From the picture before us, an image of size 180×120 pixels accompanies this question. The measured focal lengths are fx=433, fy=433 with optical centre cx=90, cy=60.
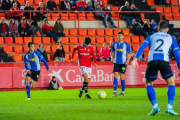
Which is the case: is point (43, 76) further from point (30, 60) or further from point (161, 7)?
point (161, 7)

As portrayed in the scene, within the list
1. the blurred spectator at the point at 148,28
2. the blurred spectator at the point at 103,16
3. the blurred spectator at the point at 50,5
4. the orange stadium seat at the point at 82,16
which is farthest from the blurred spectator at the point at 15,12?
the blurred spectator at the point at 148,28

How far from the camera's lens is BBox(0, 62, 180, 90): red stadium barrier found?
20031 mm

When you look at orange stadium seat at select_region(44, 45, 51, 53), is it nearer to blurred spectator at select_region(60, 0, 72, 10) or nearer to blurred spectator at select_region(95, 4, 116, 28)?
blurred spectator at select_region(60, 0, 72, 10)

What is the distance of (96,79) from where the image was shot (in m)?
20.9

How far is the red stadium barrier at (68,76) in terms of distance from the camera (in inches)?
789

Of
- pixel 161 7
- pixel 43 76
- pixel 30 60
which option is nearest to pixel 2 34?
pixel 43 76

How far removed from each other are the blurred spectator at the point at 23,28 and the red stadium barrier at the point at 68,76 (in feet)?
11.2

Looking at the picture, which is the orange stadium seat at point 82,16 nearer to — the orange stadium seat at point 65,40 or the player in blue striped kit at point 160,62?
the orange stadium seat at point 65,40

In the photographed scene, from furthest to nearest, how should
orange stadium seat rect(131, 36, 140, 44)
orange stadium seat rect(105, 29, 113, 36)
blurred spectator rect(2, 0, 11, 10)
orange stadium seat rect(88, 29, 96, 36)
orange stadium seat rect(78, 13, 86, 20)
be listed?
orange stadium seat rect(78, 13, 86, 20), orange stadium seat rect(105, 29, 113, 36), orange stadium seat rect(131, 36, 140, 44), orange stadium seat rect(88, 29, 96, 36), blurred spectator rect(2, 0, 11, 10)

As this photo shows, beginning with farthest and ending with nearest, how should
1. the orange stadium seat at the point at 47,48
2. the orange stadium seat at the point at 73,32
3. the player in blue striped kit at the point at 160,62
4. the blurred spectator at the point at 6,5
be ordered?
1. the orange stadium seat at the point at 73,32
2. the blurred spectator at the point at 6,5
3. the orange stadium seat at the point at 47,48
4. the player in blue striped kit at the point at 160,62

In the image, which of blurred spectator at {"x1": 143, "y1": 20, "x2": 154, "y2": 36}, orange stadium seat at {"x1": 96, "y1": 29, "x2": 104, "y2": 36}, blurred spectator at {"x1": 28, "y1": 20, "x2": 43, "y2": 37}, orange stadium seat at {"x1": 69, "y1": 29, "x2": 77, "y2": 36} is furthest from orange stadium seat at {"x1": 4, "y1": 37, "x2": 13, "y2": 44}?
blurred spectator at {"x1": 143, "y1": 20, "x2": 154, "y2": 36}

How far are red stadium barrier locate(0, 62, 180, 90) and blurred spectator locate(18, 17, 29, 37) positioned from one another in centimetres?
340

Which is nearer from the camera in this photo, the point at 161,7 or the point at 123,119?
the point at 123,119

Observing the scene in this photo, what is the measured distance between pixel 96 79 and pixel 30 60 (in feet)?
21.8
